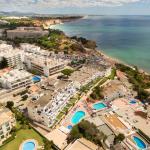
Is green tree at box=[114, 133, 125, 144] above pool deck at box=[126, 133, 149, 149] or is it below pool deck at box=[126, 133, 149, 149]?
above

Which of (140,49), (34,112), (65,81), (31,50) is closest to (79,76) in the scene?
(65,81)

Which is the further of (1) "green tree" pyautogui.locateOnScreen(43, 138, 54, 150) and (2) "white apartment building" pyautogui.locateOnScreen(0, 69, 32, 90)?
(2) "white apartment building" pyautogui.locateOnScreen(0, 69, 32, 90)

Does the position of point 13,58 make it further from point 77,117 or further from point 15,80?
point 77,117

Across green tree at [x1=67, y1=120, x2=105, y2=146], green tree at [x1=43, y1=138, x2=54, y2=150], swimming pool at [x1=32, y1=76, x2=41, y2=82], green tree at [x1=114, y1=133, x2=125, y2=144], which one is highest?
green tree at [x1=67, y1=120, x2=105, y2=146]

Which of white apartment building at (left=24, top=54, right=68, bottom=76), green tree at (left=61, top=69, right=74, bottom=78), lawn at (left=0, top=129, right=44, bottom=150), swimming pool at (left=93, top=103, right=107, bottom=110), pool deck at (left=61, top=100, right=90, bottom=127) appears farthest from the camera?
white apartment building at (left=24, top=54, right=68, bottom=76)

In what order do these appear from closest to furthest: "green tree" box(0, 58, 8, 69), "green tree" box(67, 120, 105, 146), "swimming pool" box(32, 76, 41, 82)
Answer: "green tree" box(67, 120, 105, 146)
"swimming pool" box(32, 76, 41, 82)
"green tree" box(0, 58, 8, 69)

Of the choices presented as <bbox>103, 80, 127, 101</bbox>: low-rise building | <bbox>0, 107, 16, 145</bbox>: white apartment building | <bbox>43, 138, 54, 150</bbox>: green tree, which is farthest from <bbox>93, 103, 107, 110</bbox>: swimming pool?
<bbox>0, 107, 16, 145</bbox>: white apartment building

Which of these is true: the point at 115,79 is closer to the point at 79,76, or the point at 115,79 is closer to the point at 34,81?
the point at 79,76

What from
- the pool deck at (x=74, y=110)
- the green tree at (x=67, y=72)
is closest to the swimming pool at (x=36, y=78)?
the green tree at (x=67, y=72)

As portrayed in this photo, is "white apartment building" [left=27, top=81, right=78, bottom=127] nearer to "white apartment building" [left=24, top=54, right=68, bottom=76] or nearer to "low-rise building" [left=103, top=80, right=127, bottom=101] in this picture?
"low-rise building" [left=103, top=80, right=127, bottom=101]
